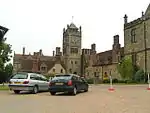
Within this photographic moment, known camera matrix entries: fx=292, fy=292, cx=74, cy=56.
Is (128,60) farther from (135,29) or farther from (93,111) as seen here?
(93,111)

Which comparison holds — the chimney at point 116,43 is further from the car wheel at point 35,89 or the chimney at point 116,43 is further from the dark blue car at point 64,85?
the dark blue car at point 64,85

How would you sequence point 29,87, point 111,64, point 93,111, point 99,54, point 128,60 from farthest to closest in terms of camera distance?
point 99,54 < point 111,64 < point 128,60 < point 29,87 < point 93,111

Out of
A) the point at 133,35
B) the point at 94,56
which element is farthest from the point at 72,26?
the point at 133,35

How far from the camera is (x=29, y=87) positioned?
21.0 metres

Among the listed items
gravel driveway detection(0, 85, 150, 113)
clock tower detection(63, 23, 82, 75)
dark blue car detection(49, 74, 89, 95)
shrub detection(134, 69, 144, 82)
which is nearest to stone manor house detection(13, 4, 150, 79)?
clock tower detection(63, 23, 82, 75)

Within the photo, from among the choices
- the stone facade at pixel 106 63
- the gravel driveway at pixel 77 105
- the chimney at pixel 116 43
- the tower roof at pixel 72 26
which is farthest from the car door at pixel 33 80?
the tower roof at pixel 72 26

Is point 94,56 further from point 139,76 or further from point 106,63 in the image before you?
point 139,76

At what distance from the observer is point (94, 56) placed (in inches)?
3051

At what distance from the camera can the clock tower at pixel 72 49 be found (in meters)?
98.3

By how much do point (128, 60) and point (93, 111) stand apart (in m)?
40.6

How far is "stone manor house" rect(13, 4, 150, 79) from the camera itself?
49812 millimetres

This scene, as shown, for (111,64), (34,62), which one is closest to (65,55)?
(34,62)

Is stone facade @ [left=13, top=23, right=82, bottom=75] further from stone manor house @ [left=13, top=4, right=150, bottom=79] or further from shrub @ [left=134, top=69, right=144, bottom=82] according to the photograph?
shrub @ [left=134, top=69, right=144, bottom=82]

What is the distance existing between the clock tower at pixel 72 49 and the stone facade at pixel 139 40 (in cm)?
4471
